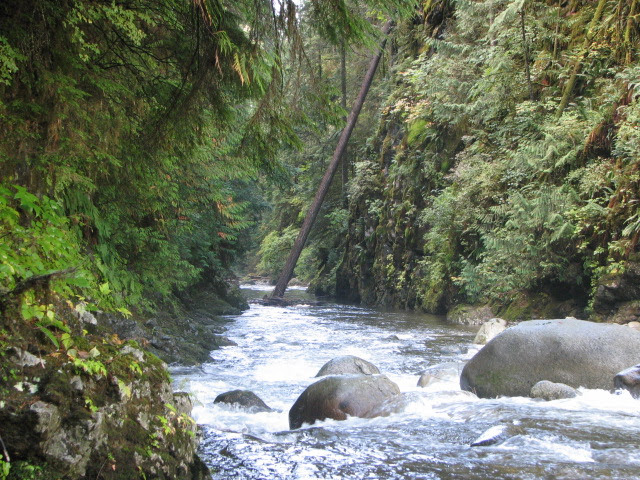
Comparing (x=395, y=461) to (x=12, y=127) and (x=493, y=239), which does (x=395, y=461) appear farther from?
(x=493, y=239)

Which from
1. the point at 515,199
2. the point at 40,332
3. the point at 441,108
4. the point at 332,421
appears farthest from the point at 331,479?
the point at 441,108

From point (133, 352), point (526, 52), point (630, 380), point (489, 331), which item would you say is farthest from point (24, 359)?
point (526, 52)

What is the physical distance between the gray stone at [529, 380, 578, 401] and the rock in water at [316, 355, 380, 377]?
241 cm

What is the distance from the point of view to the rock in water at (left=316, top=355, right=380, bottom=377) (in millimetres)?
8039

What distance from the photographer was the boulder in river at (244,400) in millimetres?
6316

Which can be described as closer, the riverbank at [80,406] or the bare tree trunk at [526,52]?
the riverbank at [80,406]

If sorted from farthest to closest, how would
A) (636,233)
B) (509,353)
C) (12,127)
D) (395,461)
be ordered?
(636,233)
(509,353)
(395,461)
(12,127)

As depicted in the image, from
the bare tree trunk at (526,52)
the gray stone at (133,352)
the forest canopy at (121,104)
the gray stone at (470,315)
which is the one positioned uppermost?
the bare tree trunk at (526,52)

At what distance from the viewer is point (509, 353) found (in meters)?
7.44

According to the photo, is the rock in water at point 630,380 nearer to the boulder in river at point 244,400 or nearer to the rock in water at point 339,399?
the rock in water at point 339,399

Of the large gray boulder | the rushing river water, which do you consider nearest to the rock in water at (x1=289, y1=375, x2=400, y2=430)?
the rushing river water

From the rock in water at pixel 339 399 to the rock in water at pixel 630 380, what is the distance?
268cm

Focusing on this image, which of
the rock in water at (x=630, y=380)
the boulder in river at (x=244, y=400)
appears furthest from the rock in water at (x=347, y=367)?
the rock in water at (x=630, y=380)

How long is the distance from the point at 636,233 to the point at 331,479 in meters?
7.93
